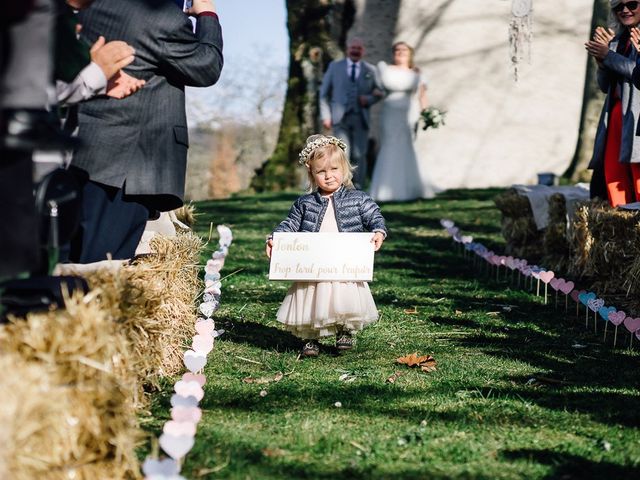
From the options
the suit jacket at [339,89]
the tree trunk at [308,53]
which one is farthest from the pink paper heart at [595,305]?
the tree trunk at [308,53]

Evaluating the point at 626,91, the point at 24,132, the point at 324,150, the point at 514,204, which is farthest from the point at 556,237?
A: the point at 24,132

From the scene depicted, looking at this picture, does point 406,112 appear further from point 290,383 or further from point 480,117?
point 290,383

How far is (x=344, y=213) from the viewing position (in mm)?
6102

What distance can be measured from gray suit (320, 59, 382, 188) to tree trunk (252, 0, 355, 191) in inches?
160

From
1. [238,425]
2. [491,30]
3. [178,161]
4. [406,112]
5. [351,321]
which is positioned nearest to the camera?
[238,425]

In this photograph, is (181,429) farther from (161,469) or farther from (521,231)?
(521,231)

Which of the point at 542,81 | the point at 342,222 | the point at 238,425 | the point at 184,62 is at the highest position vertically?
the point at 542,81

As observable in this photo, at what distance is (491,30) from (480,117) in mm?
1678

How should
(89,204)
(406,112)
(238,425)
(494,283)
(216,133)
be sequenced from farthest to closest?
1. (216,133)
2. (406,112)
3. (494,283)
4. (89,204)
5. (238,425)

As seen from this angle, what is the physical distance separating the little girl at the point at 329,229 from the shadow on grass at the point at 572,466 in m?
1.97

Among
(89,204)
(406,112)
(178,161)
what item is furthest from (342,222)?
(406,112)

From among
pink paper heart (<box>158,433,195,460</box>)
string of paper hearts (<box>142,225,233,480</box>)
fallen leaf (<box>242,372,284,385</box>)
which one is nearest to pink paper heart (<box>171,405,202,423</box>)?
string of paper hearts (<box>142,225,233,480</box>)

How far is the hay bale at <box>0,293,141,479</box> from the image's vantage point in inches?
123

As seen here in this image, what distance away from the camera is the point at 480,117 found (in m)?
20.0
